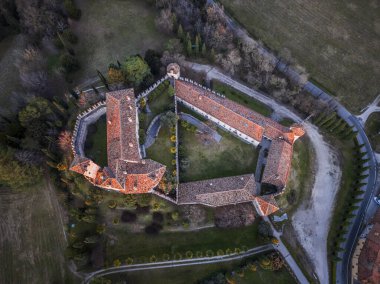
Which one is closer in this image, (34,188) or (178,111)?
(34,188)

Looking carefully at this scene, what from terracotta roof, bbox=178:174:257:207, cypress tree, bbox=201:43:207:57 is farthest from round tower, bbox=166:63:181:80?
terracotta roof, bbox=178:174:257:207

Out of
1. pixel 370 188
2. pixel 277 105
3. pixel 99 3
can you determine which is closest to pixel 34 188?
pixel 99 3

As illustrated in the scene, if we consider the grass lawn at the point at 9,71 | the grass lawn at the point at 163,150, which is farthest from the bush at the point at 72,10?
the grass lawn at the point at 163,150

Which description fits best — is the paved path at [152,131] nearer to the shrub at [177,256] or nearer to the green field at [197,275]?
the shrub at [177,256]

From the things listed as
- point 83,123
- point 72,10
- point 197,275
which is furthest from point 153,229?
point 72,10

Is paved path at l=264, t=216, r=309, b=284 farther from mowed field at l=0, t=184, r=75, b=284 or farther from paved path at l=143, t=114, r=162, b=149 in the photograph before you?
mowed field at l=0, t=184, r=75, b=284

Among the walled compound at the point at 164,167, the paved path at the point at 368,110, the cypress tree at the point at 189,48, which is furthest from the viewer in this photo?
the paved path at the point at 368,110

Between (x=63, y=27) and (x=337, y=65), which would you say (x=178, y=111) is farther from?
(x=337, y=65)

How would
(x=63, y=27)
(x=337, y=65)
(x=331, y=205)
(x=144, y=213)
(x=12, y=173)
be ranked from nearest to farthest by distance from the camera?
1. (x=12, y=173)
2. (x=144, y=213)
3. (x=331, y=205)
4. (x=63, y=27)
5. (x=337, y=65)
